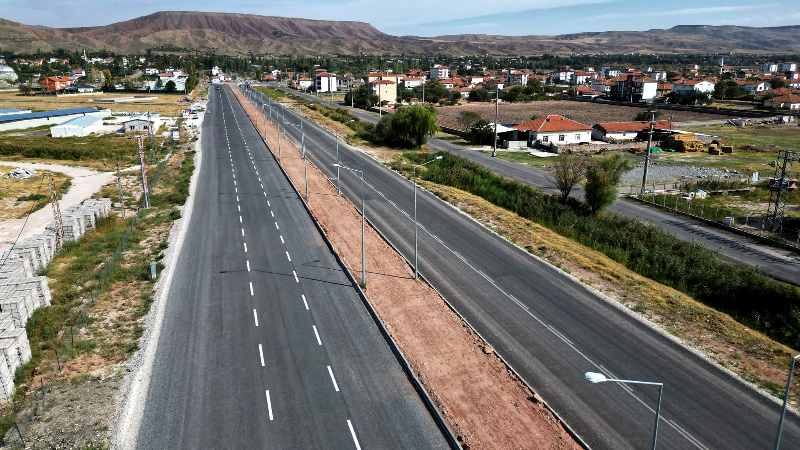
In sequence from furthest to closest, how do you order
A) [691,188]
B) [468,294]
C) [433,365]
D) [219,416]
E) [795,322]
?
→ [691,188] < [468,294] < [795,322] < [433,365] < [219,416]

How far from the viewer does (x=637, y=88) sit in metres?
158

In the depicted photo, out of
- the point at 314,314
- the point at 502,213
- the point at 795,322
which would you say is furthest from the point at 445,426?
the point at 502,213

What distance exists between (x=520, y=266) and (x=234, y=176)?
38032 mm

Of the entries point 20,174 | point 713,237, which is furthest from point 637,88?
point 20,174

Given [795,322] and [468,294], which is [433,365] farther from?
[795,322]

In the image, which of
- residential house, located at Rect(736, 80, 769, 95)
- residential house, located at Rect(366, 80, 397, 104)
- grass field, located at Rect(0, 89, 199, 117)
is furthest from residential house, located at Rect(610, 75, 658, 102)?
grass field, located at Rect(0, 89, 199, 117)

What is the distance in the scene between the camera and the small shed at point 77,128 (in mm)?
92625

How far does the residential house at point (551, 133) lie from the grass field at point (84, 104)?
275 feet

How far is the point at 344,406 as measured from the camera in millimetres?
20406

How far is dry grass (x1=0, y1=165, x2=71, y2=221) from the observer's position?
1891 inches

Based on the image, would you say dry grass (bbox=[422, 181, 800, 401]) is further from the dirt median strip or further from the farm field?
the farm field

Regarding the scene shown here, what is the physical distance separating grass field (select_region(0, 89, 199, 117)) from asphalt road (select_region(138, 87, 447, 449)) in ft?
334

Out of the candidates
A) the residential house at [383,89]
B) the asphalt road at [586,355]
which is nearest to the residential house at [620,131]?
the asphalt road at [586,355]

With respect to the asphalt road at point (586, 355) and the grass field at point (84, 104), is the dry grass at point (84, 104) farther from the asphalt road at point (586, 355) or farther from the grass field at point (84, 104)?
the asphalt road at point (586, 355)
